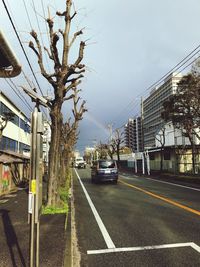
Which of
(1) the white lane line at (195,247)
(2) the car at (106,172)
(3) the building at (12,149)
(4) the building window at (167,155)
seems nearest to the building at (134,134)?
(3) the building at (12,149)

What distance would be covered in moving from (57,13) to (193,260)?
32.7 feet

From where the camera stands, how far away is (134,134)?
111312 mm

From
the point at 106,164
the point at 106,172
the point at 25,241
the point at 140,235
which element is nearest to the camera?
the point at 25,241

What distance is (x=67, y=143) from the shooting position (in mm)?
26406

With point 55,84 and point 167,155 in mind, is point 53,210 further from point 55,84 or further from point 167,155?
point 167,155

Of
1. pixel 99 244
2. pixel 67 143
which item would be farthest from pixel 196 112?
pixel 99 244

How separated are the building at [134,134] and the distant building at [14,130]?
58.8 metres

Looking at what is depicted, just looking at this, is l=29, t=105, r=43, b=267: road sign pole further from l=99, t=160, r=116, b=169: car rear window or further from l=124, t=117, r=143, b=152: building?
l=124, t=117, r=143, b=152: building

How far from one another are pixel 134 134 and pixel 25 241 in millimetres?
106292

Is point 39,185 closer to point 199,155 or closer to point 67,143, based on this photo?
point 67,143

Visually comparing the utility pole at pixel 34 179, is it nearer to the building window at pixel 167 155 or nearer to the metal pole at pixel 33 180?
the metal pole at pixel 33 180

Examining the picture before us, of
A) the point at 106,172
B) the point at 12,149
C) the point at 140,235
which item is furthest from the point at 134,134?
the point at 140,235

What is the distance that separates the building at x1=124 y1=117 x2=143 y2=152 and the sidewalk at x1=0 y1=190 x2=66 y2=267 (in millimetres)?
90453

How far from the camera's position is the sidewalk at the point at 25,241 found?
4872mm
